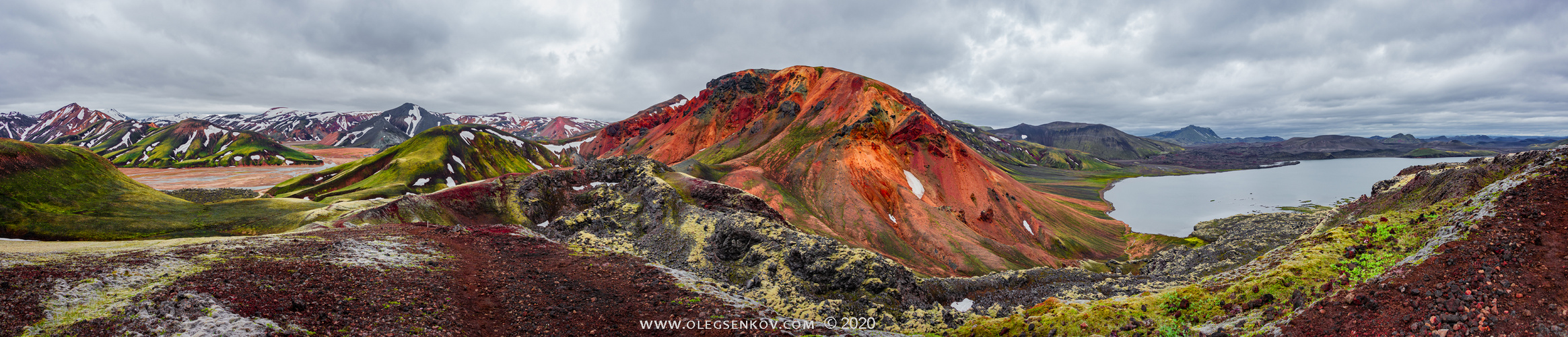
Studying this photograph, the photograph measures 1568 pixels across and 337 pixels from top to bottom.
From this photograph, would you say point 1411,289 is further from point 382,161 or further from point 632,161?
point 382,161

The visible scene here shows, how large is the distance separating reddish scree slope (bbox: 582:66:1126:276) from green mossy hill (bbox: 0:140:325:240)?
115ft

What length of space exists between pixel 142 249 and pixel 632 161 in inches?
962

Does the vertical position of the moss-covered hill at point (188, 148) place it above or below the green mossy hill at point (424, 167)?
above

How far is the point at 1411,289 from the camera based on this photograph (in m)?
9.06

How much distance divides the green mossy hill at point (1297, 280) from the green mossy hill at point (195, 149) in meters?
221

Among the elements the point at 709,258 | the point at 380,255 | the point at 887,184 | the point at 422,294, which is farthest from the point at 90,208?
the point at 887,184

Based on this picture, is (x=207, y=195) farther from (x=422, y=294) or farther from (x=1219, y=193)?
(x=1219, y=193)

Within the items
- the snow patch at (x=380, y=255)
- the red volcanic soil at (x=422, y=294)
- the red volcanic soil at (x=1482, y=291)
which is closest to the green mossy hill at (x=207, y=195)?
the snow patch at (x=380, y=255)

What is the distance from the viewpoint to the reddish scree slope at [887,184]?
4241 centimetres

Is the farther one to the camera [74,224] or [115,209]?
[115,209]

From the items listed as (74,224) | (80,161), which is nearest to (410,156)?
(80,161)

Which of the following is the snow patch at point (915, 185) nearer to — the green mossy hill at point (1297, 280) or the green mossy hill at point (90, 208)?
the green mossy hill at point (1297, 280)

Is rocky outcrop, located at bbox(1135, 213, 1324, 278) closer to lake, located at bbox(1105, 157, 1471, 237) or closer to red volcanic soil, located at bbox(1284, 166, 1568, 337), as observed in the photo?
red volcanic soil, located at bbox(1284, 166, 1568, 337)

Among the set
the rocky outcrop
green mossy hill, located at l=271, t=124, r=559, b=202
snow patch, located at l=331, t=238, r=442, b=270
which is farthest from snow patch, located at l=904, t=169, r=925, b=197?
green mossy hill, located at l=271, t=124, r=559, b=202
